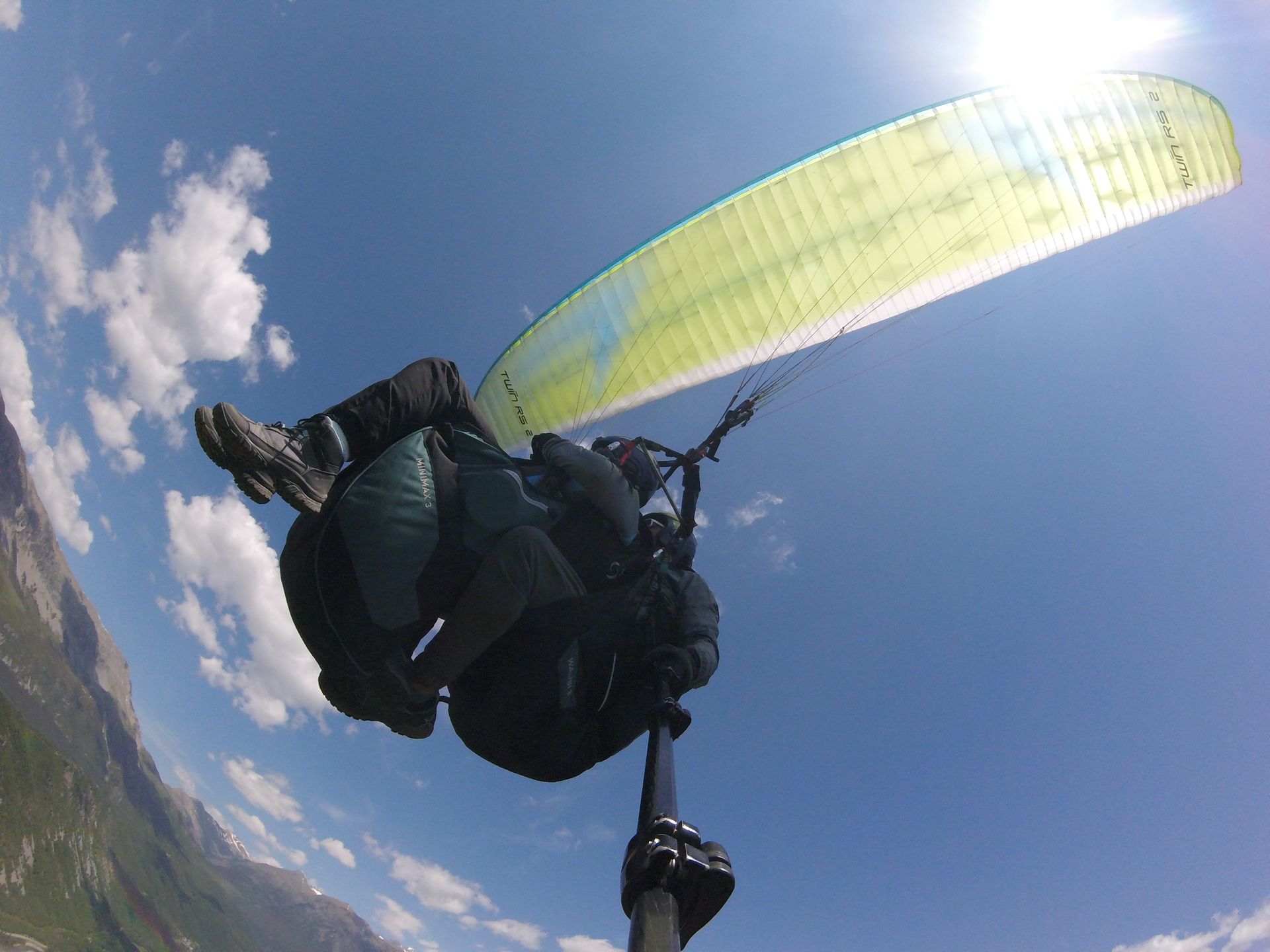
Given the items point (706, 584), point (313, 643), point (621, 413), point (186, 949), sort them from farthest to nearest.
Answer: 1. point (186, 949)
2. point (621, 413)
3. point (706, 584)
4. point (313, 643)

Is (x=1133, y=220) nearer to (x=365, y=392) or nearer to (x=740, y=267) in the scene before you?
(x=740, y=267)

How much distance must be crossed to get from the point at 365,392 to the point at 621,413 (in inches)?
251

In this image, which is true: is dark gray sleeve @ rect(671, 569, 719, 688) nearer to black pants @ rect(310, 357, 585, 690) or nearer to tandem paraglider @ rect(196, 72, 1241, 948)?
tandem paraglider @ rect(196, 72, 1241, 948)

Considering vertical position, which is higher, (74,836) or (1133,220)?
(1133,220)

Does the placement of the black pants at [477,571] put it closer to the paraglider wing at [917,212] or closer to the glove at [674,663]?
the glove at [674,663]

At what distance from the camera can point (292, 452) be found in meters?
2.80

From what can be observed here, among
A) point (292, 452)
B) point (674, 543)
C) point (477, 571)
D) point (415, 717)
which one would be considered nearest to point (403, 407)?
point (292, 452)

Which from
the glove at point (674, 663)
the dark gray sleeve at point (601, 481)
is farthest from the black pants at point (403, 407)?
the glove at point (674, 663)

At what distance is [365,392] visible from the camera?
9.68ft

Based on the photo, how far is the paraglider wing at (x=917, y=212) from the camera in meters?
6.83

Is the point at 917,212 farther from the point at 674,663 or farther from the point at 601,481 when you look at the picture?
the point at 674,663

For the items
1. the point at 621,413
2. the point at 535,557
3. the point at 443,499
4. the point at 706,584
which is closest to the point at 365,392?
the point at 443,499

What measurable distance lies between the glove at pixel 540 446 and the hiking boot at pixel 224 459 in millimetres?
1316

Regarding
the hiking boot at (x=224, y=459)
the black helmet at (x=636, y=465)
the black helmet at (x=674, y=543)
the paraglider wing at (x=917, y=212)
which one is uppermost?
the paraglider wing at (x=917, y=212)
